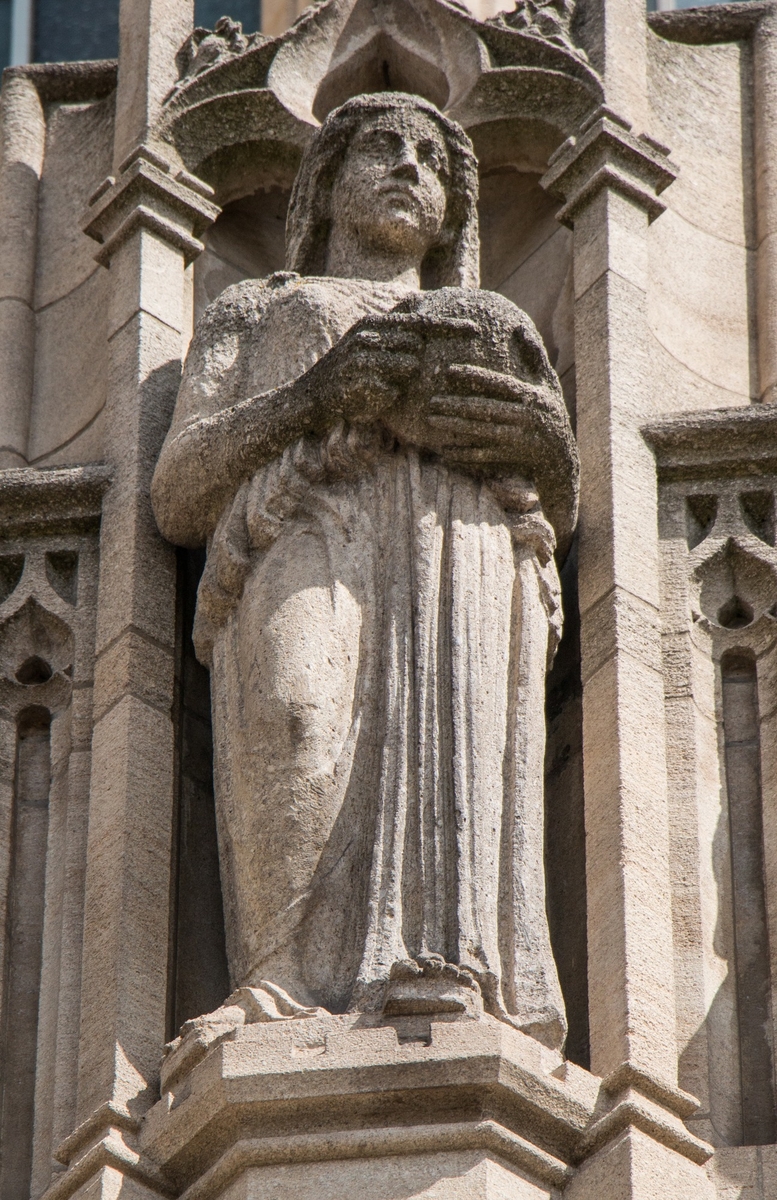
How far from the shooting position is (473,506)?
8562 millimetres

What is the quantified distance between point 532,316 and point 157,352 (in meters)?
1.39

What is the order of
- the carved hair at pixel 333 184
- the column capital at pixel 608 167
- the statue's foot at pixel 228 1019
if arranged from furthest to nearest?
the column capital at pixel 608 167 → the carved hair at pixel 333 184 → the statue's foot at pixel 228 1019

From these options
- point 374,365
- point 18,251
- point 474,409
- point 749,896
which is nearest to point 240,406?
point 374,365

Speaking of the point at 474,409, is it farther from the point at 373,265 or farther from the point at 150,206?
the point at 150,206

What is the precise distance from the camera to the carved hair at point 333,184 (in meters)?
9.55

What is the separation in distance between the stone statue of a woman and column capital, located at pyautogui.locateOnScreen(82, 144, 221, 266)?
832 millimetres

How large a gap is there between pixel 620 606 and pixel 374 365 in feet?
3.44

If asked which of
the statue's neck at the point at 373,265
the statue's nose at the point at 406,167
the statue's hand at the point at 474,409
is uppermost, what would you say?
the statue's nose at the point at 406,167

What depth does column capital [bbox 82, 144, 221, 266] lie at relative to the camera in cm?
1001

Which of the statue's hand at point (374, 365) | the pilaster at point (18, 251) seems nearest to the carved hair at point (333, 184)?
the statue's hand at point (374, 365)

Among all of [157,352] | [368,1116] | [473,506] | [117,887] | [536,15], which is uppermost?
[536,15]

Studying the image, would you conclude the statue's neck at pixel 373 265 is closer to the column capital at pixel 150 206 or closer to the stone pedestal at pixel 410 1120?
the column capital at pixel 150 206

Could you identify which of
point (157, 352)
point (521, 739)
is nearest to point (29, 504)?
point (157, 352)

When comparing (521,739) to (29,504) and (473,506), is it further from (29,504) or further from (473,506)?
(29,504)
